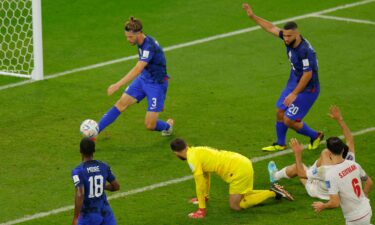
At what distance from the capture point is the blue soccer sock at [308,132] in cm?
1634

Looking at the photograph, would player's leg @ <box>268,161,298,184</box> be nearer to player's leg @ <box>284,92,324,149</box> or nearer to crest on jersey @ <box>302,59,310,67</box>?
player's leg @ <box>284,92,324,149</box>

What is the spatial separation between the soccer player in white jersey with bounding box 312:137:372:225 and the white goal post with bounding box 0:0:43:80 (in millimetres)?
9369

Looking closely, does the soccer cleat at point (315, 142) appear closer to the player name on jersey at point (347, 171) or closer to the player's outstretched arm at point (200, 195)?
the player's outstretched arm at point (200, 195)

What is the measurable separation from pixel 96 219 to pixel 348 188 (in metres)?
3.01

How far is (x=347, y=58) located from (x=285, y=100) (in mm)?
6102

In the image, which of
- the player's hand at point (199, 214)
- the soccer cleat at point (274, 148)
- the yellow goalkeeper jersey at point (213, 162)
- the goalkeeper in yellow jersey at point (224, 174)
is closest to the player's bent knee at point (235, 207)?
the goalkeeper in yellow jersey at point (224, 174)

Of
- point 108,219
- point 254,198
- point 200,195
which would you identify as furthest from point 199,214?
point 108,219

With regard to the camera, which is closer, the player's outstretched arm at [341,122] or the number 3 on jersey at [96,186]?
the number 3 on jersey at [96,186]

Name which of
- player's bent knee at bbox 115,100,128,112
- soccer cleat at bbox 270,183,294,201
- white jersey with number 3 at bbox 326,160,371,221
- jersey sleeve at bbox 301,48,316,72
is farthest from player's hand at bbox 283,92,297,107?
white jersey with number 3 at bbox 326,160,371,221

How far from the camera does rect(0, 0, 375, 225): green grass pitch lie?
14391 millimetres

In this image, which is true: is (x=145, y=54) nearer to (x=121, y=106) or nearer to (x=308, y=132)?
(x=121, y=106)

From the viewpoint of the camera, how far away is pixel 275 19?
942 inches

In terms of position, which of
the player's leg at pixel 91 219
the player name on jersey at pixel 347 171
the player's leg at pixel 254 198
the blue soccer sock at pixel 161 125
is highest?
the player name on jersey at pixel 347 171

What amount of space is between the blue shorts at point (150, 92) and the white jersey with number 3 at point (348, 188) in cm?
515
